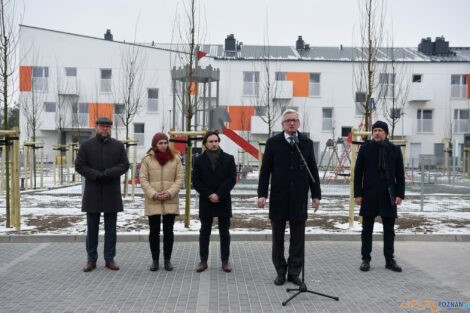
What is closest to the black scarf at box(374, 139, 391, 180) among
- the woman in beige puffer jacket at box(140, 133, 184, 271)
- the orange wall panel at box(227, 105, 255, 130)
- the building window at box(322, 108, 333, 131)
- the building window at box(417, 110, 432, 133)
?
the woman in beige puffer jacket at box(140, 133, 184, 271)

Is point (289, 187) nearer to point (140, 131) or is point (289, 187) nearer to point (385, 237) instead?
point (385, 237)

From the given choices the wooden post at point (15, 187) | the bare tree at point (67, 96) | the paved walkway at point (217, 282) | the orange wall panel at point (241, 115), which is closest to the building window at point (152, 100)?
the bare tree at point (67, 96)

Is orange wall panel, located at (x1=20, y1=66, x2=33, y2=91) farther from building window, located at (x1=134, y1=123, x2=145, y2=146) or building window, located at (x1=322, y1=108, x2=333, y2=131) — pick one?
building window, located at (x1=322, y1=108, x2=333, y2=131)

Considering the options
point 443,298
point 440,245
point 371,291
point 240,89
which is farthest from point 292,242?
point 240,89

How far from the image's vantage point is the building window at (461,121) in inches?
1708

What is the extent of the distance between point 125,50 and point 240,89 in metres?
9.90

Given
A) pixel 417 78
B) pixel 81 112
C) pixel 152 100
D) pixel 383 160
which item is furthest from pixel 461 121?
pixel 383 160

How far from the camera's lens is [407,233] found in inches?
379

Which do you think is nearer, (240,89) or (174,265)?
(174,265)

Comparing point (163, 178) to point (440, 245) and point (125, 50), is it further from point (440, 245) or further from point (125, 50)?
point (125, 50)

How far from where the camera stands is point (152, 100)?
42.2m

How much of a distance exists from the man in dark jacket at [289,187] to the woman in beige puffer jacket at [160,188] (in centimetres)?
131

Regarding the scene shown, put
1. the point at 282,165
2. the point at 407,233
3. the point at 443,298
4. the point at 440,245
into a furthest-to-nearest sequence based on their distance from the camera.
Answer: the point at 407,233 < the point at 440,245 < the point at 282,165 < the point at 443,298

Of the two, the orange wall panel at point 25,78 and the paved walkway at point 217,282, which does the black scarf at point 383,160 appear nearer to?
the paved walkway at point 217,282
